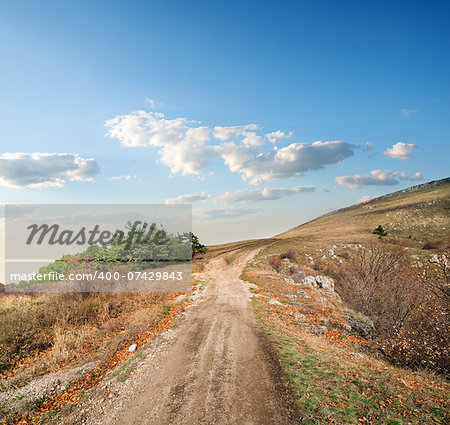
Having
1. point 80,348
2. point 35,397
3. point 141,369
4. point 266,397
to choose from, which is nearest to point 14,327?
point 80,348

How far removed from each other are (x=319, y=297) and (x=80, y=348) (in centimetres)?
1995

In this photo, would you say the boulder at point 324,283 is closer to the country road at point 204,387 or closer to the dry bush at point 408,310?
the dry bush at point 408,310

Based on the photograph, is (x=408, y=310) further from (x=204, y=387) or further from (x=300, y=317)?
(x=204, y=387)

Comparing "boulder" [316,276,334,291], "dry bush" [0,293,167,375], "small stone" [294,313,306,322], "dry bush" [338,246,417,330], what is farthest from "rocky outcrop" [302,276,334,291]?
"dry bush" [0,293,167,375]

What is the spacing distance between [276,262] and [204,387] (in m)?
32.7

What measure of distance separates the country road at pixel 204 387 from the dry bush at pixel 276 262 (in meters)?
24.7

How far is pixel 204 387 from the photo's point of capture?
26.4 feet

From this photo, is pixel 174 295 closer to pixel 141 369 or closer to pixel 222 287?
pixel 222 287

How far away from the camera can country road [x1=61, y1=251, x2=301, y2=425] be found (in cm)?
674

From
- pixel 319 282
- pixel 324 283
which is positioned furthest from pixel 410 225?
pixel 319 282

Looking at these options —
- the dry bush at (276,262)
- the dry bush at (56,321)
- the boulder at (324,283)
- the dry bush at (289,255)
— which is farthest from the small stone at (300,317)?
the dry bush at (289,255)

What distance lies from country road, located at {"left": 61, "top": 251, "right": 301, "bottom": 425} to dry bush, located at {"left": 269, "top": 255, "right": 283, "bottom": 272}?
81.0 feet

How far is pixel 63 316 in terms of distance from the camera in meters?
13.9

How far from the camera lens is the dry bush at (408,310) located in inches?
438
